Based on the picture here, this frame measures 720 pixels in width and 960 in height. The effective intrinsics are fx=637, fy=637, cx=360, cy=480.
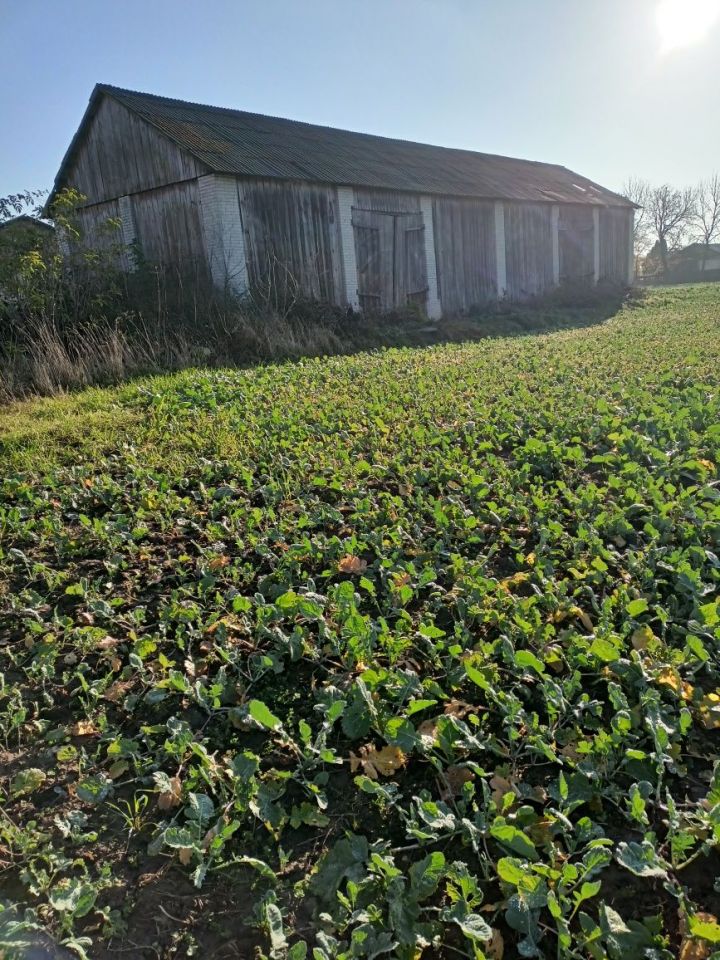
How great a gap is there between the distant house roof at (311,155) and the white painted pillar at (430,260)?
0.41 m

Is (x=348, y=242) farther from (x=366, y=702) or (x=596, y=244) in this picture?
(x=596, y=244)

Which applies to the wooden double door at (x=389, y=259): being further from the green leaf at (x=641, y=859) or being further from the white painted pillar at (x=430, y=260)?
the green leaf at (x=641, y=859)

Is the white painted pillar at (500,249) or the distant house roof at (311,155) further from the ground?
the distant house roof at (311,155)

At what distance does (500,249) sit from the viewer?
1872 cm

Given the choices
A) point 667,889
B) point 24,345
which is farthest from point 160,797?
point 24,345

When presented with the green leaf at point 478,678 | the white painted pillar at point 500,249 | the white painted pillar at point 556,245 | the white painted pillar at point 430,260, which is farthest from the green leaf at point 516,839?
the white painted pillar at point 556,245

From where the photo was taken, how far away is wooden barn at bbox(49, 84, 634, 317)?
12352 millimetres

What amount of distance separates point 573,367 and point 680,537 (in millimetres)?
4901

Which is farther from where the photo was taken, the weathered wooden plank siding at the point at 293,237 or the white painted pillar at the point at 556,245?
the white painted pillar at the point at 556,245

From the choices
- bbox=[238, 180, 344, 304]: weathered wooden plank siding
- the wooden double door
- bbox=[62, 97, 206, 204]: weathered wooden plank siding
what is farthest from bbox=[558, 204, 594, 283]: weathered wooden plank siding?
bbox=[62, 97, 206, 204]: weathered wooden plank siding

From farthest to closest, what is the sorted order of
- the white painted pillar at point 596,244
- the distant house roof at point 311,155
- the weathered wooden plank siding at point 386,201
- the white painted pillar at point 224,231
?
the white painted pillar at point 596,244 → the weathered wooden plank siding at point 386,201 → the distant house roof at point 311,155 → the white painted pillar at point 224,231

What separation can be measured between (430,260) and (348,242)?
2.99 metres

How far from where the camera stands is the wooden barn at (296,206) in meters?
12.4

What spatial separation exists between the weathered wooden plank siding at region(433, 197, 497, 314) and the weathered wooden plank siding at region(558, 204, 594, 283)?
4779mm
